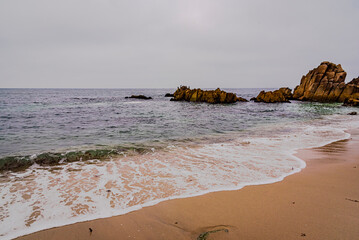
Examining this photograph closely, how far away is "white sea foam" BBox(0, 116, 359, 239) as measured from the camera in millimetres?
4109

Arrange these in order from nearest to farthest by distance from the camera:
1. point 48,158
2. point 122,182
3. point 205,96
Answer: point 122,182
point 48,158
point 205,96

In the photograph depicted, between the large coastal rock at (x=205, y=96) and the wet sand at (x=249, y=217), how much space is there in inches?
1674

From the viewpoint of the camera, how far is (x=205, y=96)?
1918 inches

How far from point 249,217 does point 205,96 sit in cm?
4580

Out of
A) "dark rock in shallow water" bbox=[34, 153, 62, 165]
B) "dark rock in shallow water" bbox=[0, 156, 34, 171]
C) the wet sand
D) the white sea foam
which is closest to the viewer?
Answer: the wet sand

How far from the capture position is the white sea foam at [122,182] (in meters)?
4.11

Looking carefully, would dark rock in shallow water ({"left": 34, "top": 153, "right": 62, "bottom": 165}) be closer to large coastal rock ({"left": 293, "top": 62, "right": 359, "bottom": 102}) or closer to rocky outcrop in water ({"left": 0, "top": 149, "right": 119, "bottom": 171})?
rocky outcrop in water ({"left": 0, "top": 149, "right": 119, "bottom": 171})

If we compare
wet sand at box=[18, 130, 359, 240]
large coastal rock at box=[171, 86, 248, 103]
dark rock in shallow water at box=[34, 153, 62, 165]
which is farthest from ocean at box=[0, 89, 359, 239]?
large coastal rock at box=[171, 86, 248, 103]

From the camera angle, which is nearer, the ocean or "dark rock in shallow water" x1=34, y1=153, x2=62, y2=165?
the ocean

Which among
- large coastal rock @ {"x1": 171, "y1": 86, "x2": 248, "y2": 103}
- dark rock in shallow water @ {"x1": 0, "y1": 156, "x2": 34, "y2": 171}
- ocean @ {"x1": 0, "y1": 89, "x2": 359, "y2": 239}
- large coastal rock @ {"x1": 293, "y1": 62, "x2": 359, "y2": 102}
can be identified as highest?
large coastal rock @ {"x1": 293, "y1": 62, "x2": 359, "y2": 102}

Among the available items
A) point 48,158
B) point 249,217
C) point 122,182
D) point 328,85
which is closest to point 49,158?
point 48,158

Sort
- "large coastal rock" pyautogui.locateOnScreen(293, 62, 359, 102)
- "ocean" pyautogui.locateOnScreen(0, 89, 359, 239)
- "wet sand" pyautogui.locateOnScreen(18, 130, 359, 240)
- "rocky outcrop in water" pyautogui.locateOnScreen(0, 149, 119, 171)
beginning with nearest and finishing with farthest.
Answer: "wet sand" pyautogui.locateOnScreen(18, 130, 359, 240) → "ocean" pyautogui.locateOnScreen(0, 89, 359, 239) → "rocky outcrop in water" pyautogui.locateOnScreen(0, 149, 119, 171) → "large coastal rock" pyautogui.locateOnScreen(293, 62, 359, 102)

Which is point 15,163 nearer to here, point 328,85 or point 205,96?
point 205,96

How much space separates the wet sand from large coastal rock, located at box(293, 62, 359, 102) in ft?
200
